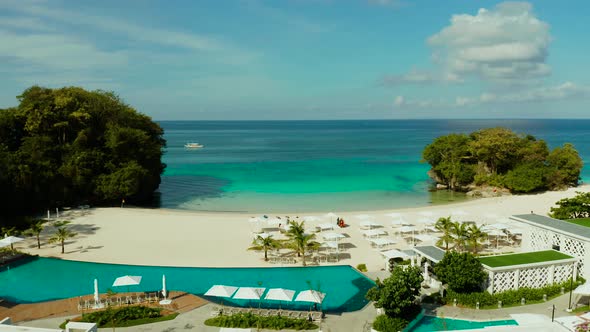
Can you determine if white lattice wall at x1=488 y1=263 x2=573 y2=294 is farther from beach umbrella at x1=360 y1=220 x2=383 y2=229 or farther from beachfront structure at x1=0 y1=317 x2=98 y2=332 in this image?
beachfront structure at x1=0 y1=317 x2=98 y2=332

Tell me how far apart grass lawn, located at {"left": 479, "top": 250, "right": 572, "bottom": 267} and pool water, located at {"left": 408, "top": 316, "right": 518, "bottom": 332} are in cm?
305

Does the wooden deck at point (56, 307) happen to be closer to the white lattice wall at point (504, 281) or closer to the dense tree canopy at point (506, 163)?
the white lattice wall at point (504, 281)

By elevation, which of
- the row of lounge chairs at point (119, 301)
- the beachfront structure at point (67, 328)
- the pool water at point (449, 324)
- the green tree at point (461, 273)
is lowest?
the pool water at point (449, 324)

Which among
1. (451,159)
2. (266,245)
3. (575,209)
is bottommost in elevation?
(266,245)

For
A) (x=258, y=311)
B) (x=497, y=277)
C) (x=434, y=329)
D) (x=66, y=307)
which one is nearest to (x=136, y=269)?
(x=66, y=307)

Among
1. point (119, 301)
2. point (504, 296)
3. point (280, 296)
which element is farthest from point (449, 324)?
point (119, 301)

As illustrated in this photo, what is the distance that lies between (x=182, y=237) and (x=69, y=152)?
20780 mm

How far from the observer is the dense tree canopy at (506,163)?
5128 centimetres

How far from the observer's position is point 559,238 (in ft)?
72.1

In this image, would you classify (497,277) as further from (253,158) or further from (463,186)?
(253,158)

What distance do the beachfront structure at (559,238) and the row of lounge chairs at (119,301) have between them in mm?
20017

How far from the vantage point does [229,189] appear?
2291 inches

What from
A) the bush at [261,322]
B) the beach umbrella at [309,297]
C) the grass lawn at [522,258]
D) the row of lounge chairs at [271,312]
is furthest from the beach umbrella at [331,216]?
the bush at [261,322]

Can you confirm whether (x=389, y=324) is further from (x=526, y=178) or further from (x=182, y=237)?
(x=526, y=178)
